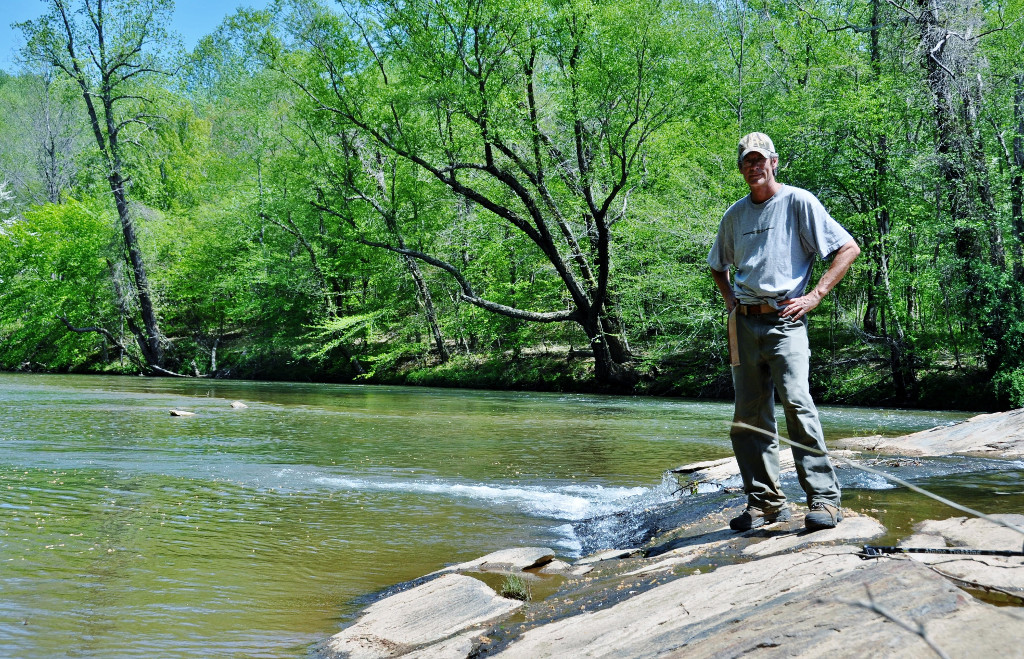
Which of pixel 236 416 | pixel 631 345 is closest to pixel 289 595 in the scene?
pixel 236 416

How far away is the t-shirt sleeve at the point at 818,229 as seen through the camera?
426 centimetres

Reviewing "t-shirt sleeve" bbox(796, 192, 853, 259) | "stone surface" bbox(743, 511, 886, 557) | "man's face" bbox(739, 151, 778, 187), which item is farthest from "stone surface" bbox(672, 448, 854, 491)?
"man's face" bbox(739, 151, 778, 187)

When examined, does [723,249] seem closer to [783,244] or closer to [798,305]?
[783,244]

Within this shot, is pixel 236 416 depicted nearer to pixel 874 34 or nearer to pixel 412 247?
pixel 412 247

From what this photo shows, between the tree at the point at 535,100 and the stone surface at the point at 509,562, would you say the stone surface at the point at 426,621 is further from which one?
the tree at the point at 535,100

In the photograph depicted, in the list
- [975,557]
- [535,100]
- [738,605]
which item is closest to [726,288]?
[975,557]

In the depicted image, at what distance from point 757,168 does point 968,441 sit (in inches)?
228

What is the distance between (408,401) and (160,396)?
Answer: 234 inches

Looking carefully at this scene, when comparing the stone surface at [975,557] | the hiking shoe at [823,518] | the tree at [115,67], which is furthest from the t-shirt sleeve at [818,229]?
the tree at [115,67]

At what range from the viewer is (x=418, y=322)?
29.8 meters

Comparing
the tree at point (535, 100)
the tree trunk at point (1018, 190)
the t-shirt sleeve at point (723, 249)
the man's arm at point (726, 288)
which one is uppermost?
the tree at point (535, 100)

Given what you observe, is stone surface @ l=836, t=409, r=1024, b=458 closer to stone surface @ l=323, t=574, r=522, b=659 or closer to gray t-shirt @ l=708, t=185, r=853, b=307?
gray t-shirt @ l=708, t=185, r=853, b=307

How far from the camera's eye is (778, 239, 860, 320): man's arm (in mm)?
4234

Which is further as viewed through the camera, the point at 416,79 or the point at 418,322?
the point at 418,322
